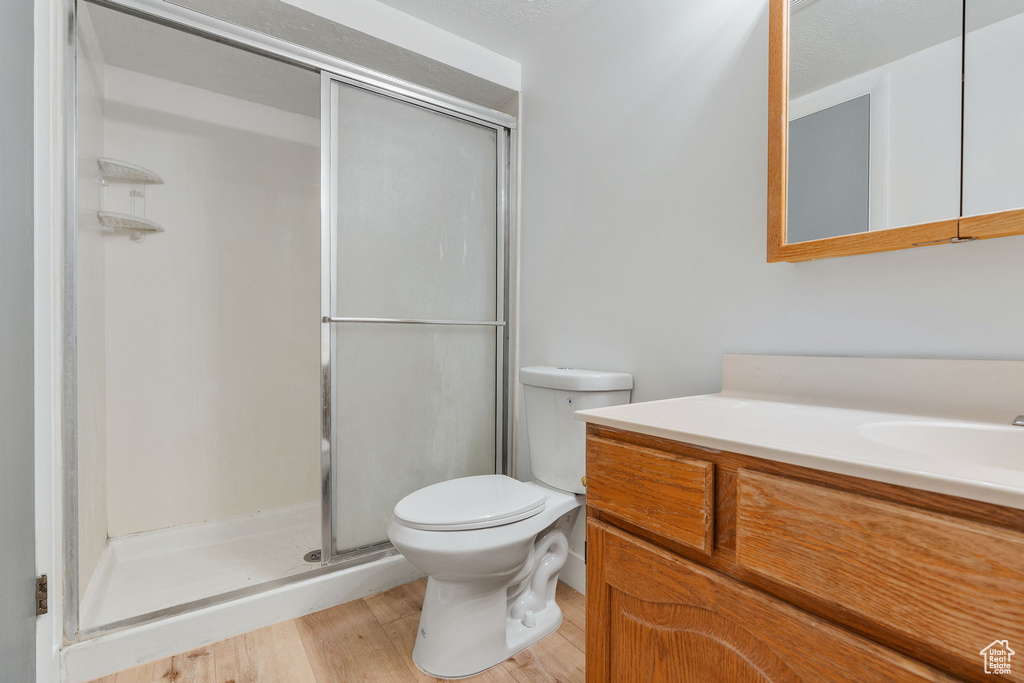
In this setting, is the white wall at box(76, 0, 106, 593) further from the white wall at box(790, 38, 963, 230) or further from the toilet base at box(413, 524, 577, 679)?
the white wall at box(790, 38, 963, 230)

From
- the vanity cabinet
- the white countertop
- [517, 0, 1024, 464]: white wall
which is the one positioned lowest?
the vanity cabinet

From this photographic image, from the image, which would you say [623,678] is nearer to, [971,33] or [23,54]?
[971,33]

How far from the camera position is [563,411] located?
1.55m

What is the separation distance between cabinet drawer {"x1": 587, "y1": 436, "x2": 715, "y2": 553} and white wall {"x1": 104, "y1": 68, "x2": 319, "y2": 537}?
1.98 metres

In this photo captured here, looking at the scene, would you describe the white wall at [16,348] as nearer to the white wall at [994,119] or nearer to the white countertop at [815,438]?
the white countertop at [815,438]

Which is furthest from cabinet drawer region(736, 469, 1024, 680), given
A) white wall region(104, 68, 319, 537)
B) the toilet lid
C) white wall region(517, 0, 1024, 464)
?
white wall region(104, 68, 319, 537)

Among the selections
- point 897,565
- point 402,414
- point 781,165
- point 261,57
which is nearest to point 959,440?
point 897,565

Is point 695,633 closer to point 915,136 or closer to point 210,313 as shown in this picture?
point 915,136

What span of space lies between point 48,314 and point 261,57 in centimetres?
123

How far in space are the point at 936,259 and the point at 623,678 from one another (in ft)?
3.25

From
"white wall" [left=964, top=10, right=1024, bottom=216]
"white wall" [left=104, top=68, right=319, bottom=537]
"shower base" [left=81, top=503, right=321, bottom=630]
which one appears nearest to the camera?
"white wall" [left=964, top=10, right=1024, bottom=216]

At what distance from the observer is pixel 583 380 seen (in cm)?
148

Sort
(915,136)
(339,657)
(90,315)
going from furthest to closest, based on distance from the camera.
Answer: (90,315)
(339,657)
(915,136)

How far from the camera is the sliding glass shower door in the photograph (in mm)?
1639
